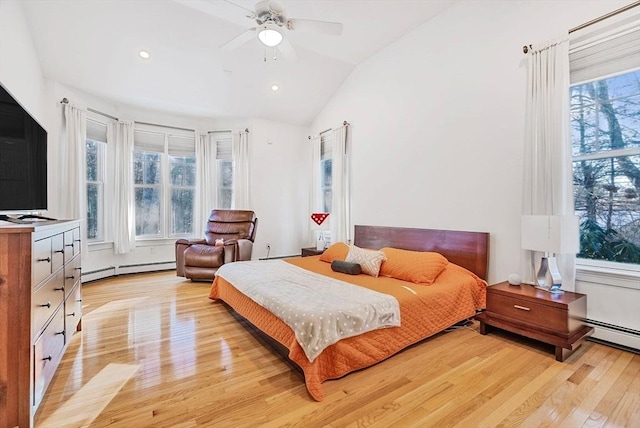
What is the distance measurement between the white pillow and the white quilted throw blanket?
1.56ft

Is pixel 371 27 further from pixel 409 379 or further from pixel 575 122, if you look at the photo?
pixel 409 379

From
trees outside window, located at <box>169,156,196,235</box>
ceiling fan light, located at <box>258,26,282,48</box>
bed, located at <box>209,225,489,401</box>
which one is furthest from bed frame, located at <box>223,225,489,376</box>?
trees outside window, located at <box>169,156,196,235</box>

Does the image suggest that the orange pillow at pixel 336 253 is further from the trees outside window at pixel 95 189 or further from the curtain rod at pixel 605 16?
the trees outside window at pixel 95 189

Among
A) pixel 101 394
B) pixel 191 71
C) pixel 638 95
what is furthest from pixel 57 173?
pixel 638 95

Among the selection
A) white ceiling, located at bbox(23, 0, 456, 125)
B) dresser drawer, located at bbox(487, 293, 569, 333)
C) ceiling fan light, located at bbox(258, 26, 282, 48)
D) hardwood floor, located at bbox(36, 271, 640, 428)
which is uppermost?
white ceiling, located at bbox(23, 0, 456, 125)

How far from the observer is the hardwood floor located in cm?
161

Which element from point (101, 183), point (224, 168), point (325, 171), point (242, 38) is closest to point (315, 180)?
point (325, 171)

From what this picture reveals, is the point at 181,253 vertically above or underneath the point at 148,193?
underneath

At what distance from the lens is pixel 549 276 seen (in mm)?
2604

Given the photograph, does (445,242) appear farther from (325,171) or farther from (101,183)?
(101,183)

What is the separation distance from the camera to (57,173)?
4.13 meters

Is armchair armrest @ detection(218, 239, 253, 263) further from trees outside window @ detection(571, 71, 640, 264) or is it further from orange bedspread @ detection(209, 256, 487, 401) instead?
trees outside window @ detection(571, 71, 640, 264)

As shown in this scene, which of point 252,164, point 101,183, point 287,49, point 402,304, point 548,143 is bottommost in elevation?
point 402,304

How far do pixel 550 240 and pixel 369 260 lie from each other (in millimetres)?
1529
